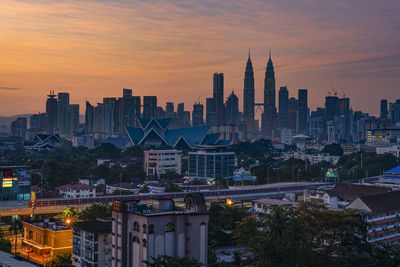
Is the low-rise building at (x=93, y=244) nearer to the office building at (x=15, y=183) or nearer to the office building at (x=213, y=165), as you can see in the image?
the office building at (x=15, y=183)

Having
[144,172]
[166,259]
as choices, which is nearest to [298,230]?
[166,259]

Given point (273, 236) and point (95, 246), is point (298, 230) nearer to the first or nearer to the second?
point (273, 236)

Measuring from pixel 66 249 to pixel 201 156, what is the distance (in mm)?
51129

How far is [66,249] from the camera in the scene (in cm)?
3428

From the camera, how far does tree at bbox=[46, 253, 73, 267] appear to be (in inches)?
1236

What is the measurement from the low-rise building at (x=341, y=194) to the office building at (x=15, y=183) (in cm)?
2887

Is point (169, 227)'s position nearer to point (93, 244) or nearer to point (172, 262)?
point (172, 262)

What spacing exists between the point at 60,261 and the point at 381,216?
72.6 feet

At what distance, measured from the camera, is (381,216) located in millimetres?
36719

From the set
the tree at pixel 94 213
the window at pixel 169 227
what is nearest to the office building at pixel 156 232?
the window at pixel 169 227

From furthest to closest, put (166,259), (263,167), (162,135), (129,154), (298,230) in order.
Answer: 1. (162,135)
2. (129,154)
3. (263,167)
4. (298,230)
5. (166,259)

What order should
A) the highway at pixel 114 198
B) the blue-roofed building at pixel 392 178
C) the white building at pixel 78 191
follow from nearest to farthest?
the highway at pixel 114 198, the white building at pixel 78 191, the blue-roofed building at pixel 392 178

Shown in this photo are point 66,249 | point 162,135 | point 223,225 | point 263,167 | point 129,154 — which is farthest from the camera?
point 162,135

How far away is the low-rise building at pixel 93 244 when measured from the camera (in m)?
29.2
